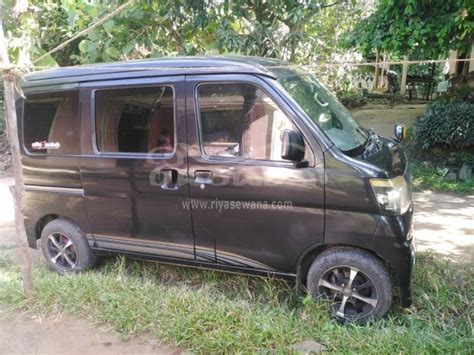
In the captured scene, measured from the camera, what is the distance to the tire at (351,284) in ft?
10.1

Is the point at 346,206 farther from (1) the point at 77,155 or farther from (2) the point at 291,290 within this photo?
(1) the point at 77,155

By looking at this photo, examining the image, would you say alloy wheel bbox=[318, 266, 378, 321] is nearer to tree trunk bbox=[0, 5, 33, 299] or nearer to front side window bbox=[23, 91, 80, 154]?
tree trunk bbox=[0, 5, 33, 299]

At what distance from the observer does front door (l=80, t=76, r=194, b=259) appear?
3.56m

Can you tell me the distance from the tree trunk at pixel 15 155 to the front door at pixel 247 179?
1365 mm

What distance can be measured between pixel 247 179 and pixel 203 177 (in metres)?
0.39

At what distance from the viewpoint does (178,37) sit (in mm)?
7379

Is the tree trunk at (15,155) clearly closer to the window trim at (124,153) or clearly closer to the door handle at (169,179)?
the window trim at (124,153)

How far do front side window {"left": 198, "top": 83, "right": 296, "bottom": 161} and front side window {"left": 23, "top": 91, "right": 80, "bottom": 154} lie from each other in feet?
4.46

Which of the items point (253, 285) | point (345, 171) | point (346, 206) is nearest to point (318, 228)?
point (346, 206)

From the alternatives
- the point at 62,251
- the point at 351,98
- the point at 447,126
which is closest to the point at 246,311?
the point at 62,251

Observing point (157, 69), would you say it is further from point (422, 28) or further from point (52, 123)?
point (422, 28)

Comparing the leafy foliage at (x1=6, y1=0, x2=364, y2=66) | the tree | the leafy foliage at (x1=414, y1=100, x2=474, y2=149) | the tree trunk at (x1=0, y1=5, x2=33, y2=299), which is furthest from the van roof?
the leafy foliage at (x1=414, y1=100, x2=474, y2=149)

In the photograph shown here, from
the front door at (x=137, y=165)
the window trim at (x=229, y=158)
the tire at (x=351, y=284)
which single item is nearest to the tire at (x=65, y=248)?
the front door at (x=137, y=165)

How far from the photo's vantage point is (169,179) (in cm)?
358
